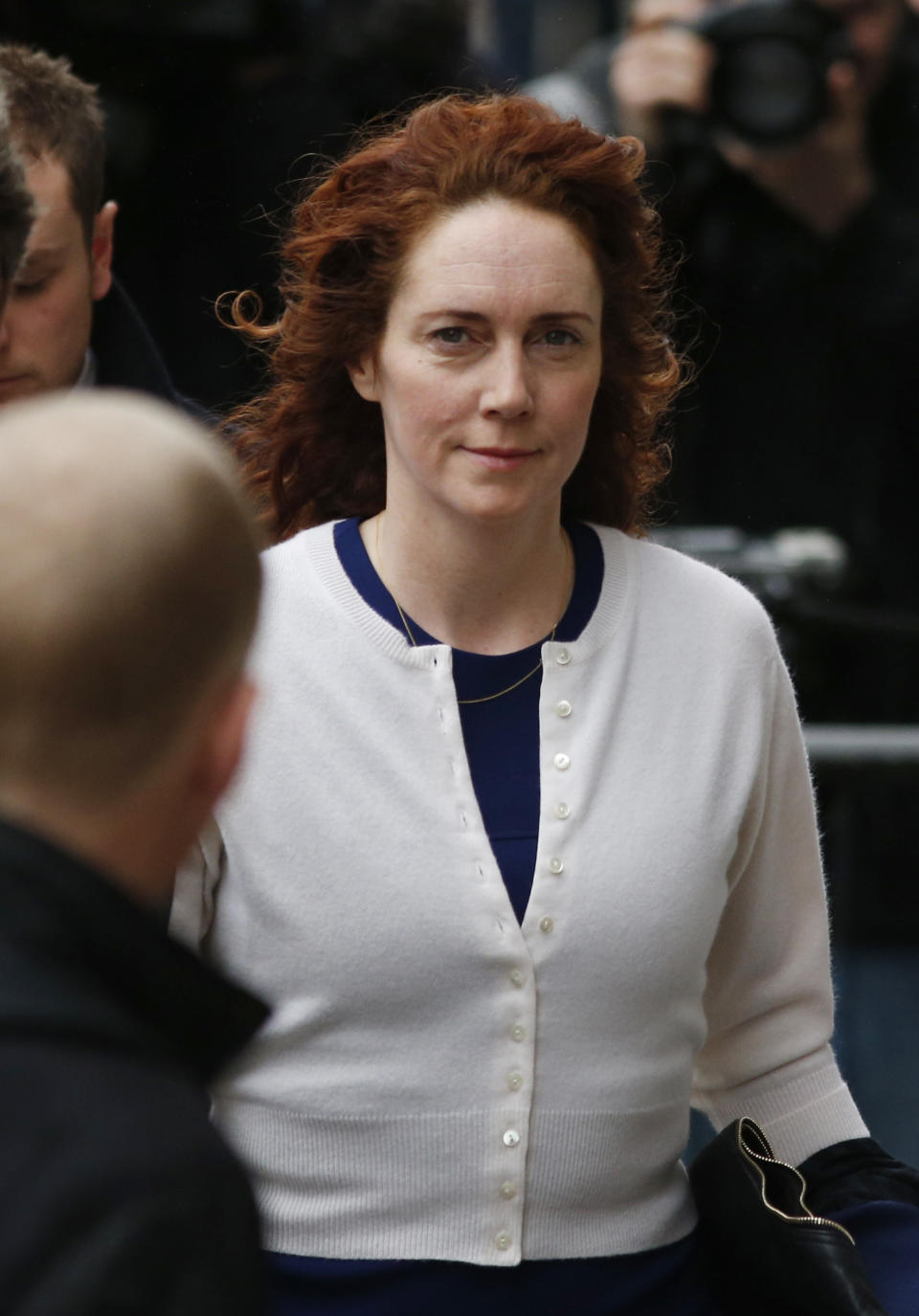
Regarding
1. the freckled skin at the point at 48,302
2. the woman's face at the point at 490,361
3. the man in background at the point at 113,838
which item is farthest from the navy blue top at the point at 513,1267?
the man in background at the point at 113,838

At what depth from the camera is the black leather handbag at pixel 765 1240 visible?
1.67 metres

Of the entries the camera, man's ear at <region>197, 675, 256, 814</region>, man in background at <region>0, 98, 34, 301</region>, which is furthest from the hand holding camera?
man's ear at <region>197, 675, 256, 814</region>

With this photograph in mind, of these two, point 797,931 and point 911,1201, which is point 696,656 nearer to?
point 797,931

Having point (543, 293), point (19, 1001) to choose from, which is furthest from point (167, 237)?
point (19, 1001)

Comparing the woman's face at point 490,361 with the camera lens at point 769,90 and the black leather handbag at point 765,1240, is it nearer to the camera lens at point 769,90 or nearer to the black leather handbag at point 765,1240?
the black leather handbag at point 765,1240

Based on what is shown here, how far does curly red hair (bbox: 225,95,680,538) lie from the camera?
6.23ft

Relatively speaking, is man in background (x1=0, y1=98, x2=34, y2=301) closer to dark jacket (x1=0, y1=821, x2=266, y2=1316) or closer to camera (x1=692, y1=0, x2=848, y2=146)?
dark jacket (x1=0, y1=821, x2=266, y2=1316)

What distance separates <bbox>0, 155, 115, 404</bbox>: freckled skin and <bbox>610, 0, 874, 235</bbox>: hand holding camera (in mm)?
1482

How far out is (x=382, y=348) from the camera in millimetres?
1920

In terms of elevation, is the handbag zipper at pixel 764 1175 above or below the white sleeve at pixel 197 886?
below

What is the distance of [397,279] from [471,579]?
0.31 m

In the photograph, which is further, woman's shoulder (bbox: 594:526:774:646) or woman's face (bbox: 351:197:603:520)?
woman's shoulder (bbox: 594:526:774:646)

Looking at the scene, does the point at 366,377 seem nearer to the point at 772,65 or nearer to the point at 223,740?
the point at 223,740

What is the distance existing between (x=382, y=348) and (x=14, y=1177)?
1188 millimetres
